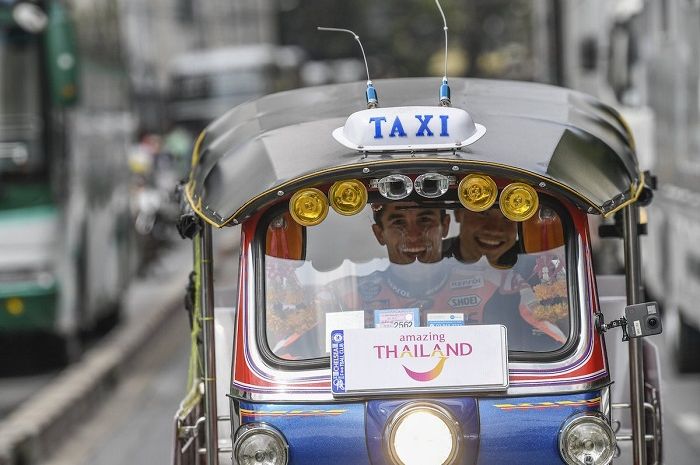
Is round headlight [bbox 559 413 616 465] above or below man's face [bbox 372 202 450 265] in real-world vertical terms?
below

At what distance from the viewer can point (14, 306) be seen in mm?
11820

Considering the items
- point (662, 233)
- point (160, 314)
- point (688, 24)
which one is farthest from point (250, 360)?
point (160, 314)

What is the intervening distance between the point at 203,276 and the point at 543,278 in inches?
43.8

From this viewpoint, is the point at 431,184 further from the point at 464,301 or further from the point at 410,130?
the point at 464,301

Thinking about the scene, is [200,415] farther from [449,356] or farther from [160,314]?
[160,314]

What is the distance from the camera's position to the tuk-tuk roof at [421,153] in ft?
14.8

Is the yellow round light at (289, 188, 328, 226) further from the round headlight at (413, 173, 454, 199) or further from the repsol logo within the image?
the repsol logo

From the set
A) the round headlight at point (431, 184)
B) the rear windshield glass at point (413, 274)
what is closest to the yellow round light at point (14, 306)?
the rear windshield glass at point (413, 274)

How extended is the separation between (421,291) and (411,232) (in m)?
0.19

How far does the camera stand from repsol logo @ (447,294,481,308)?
4777mm

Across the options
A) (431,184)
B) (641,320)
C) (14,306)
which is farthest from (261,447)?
(14,306)

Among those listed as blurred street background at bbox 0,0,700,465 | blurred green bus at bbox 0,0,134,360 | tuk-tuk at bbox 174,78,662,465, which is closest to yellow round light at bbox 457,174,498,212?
tuk-tuk at bbox 174,78,662,465

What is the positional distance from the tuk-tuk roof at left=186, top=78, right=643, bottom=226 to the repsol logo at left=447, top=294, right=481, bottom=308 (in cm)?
46

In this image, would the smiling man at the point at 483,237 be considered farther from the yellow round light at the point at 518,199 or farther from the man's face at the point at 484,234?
the yellow round light at the point at 518,199
